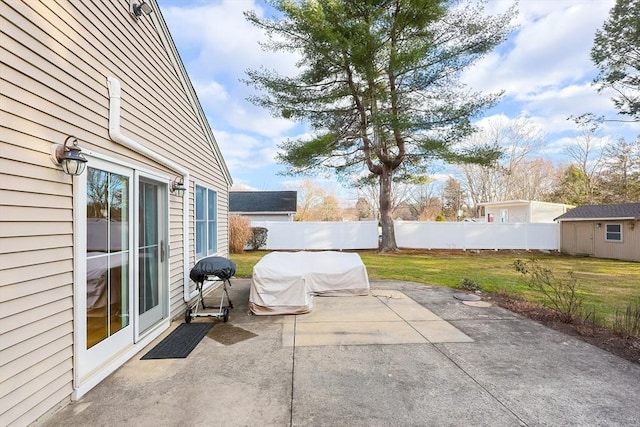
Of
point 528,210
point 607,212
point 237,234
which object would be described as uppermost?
point 528,210

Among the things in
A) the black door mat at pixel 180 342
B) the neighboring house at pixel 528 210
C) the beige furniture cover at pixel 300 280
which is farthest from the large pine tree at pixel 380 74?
the neighboring house at pixel 528 210

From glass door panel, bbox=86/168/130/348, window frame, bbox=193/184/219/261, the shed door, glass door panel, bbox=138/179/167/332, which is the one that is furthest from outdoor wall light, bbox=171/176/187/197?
the shed door

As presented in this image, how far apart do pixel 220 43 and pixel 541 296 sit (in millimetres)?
10024

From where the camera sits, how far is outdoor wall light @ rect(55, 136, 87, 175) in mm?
2430

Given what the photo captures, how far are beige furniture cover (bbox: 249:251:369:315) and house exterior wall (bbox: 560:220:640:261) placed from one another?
13.6 metres

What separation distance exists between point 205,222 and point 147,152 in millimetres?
2693

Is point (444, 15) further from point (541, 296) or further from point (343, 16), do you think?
point (541, 296)

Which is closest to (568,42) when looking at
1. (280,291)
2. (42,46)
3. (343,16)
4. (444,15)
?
(444,15)

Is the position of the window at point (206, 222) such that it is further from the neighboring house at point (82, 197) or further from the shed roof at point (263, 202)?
the shed roof at point (263, 202)

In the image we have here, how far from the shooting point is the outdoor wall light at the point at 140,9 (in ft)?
12.1

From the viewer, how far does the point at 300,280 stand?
500 centimetres

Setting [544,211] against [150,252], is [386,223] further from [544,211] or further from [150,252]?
[150,252]

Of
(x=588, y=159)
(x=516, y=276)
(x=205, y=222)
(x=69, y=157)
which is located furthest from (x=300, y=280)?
(x=588, y=159)

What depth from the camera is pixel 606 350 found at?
11.8ft
